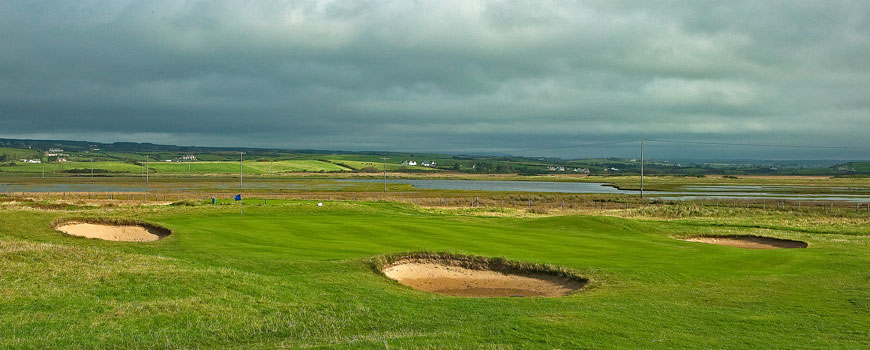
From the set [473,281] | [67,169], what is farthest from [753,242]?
[67,169]

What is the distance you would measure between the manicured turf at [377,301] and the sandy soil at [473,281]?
1276 mm

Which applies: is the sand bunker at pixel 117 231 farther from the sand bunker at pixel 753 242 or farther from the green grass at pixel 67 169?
the green grass at pixel 67 169

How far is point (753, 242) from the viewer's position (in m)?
36.4

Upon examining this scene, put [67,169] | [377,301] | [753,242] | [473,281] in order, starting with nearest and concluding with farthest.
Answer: [377,301], [473,281], [753,242], [67,169]

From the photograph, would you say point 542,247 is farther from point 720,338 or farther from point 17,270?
point 17,270

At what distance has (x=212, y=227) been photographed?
30344 millimetres

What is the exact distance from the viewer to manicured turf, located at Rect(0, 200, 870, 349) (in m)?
11.2

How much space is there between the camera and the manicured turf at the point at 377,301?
440 inches

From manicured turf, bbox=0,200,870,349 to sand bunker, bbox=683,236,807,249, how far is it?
8.43 m

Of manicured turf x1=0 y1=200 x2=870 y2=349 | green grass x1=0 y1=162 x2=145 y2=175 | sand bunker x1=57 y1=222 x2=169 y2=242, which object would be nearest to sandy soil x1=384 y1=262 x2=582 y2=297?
manicured turf x1=0 y1=200 x2=870 y2=349

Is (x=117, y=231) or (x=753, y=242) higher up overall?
(x=117, y=231)

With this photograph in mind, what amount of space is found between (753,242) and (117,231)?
3767 cm

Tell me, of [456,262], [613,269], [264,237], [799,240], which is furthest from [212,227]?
[799,240]

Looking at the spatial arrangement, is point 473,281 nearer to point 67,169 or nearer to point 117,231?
point 117,231
